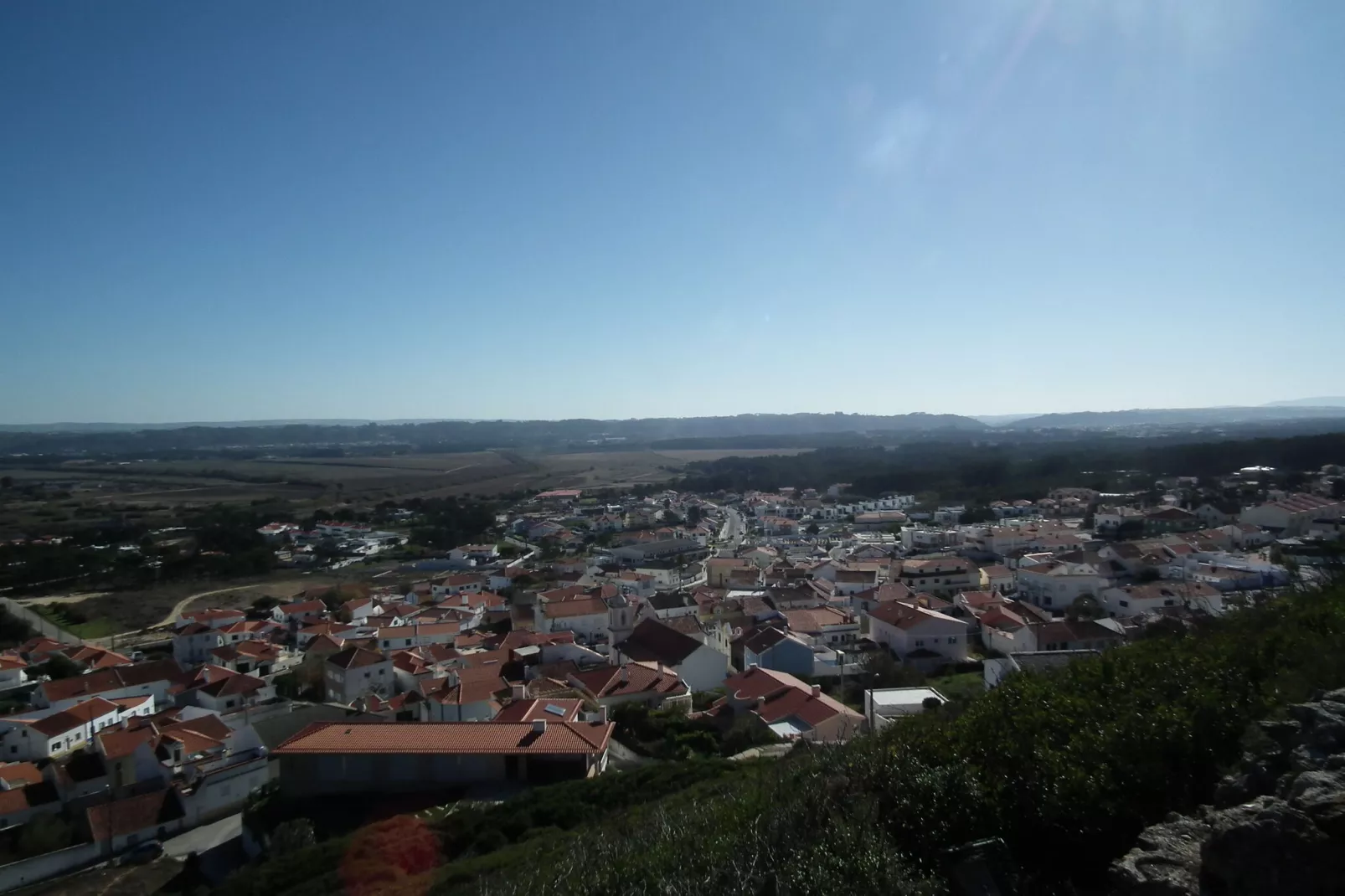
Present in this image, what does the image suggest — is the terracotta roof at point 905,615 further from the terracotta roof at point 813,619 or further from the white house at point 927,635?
the terracotta roof at point 813,619

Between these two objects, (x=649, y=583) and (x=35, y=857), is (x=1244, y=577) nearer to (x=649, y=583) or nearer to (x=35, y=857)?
(x=649, y=583)

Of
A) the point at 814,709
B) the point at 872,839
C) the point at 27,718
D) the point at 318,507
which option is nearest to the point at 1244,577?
the point at 814,709

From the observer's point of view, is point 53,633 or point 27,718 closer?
point 27,718

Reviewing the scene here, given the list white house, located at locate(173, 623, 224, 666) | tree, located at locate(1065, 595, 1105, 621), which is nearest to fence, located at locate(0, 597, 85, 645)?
white house, located at locate(173, 623, 224, 666)

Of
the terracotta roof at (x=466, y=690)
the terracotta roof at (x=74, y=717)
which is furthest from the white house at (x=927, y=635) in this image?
the terracotta roof at (x=74, y=717)

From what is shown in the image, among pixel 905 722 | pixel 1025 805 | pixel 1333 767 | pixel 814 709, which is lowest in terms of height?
pixel 814 709

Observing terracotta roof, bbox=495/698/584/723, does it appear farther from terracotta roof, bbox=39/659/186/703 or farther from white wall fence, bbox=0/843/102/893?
terracotta roof, bbox=39/659/186/703
